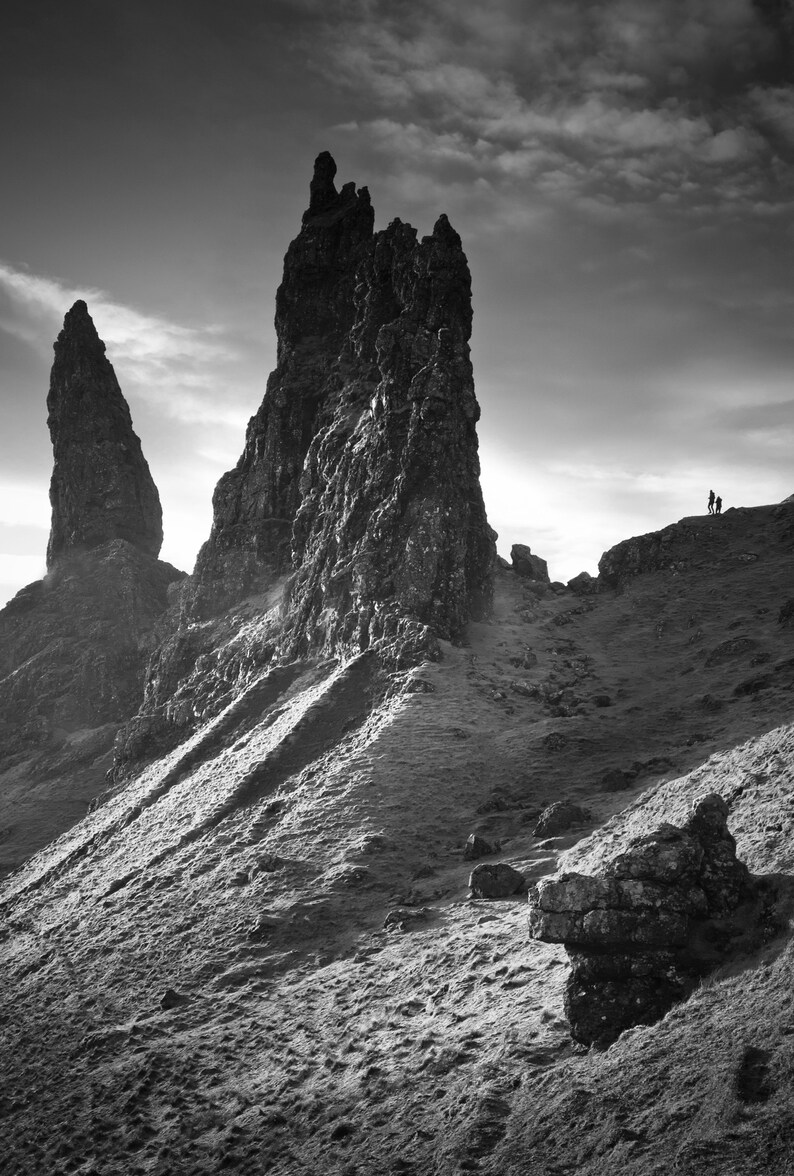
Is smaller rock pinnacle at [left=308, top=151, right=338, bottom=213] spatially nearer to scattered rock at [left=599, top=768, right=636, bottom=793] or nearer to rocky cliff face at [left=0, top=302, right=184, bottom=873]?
rocky cliff face at [left=0, top=302, right=184, bottom=873]

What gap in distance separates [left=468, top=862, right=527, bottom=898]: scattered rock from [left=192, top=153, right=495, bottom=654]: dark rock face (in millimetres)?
31140

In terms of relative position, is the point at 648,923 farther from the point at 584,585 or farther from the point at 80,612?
the point at 80,612

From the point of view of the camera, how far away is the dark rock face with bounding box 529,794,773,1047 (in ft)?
73.3

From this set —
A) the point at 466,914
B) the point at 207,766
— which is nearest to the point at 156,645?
the point at 207,766

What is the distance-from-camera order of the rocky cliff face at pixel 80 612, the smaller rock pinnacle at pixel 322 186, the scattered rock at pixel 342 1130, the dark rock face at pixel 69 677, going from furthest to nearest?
the smaller rock pinnacle at pixel 322 186, the rocky cliff face at pixel 80 612, the dark rock face at pixel 69 677, the scattered rock at pixel 342 1130

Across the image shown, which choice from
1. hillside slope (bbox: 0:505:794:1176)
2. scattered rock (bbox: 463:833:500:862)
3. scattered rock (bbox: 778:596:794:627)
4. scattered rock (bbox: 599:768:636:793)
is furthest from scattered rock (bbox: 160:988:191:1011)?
scattered rock (bbox: 778:596:794:627)

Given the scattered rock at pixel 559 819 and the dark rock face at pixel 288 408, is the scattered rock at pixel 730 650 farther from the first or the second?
the dark rock face at pixel 288 408

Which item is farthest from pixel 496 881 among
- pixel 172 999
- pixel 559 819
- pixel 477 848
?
pixel 172 999

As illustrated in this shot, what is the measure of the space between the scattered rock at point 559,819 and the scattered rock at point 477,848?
2653 mm

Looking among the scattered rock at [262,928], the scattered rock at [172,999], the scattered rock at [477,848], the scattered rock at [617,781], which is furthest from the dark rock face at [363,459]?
the scattered rock at [172,999]

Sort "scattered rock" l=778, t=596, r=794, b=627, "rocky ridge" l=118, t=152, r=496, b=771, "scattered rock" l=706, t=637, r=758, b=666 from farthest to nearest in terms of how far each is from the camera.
→ "rocky ridge" l=118, t=152, r=496, b=771, "scattered rock" l=778, t=596, r=794, b=627, "scattered rock" l=706, t=637, r=758, b=666

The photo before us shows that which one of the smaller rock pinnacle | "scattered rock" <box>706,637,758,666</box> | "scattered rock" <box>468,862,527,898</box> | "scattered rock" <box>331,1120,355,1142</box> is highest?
the smaller rock pinnacle

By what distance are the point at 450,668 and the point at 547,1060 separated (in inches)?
1724

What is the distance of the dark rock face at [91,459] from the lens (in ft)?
438
